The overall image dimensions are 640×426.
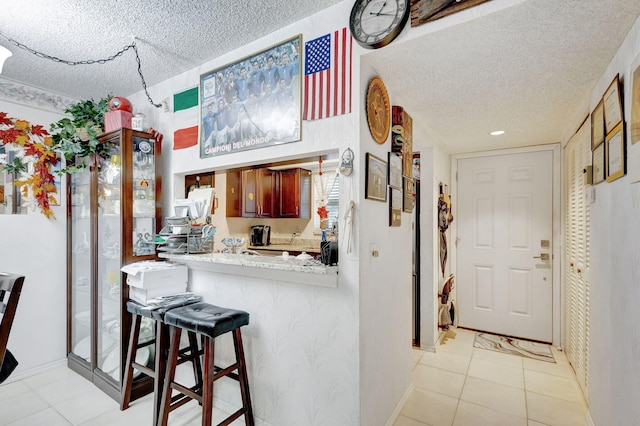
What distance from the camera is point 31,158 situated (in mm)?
2789

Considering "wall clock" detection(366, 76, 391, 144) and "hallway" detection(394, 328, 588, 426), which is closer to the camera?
"wall clock" detection(366, 76, 391, 144)

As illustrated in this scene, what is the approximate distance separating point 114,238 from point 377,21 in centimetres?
249

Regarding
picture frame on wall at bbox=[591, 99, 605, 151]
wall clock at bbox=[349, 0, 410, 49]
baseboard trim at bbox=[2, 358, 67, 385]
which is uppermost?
wall clock at bbox=[349, 0, 410, 49]

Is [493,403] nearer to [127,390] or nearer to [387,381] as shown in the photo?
[387,381]

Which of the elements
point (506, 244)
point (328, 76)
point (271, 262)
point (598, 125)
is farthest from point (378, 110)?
point (506, 244)

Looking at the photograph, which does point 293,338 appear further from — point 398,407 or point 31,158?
point 31,158

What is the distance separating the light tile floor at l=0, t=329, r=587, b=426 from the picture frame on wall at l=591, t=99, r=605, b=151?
6.10 feet

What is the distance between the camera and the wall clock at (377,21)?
1563 mm

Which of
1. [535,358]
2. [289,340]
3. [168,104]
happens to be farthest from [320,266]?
[535,358]

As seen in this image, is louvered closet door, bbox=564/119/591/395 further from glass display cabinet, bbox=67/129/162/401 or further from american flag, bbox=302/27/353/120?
glass display cabinet, bbox=67/129/162/401

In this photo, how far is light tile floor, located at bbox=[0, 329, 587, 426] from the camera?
7.13 feet

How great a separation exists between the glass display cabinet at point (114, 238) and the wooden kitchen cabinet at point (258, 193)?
2185mm

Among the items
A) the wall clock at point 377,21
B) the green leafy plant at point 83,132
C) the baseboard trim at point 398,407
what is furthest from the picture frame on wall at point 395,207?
the green leafy plant at point 83,132

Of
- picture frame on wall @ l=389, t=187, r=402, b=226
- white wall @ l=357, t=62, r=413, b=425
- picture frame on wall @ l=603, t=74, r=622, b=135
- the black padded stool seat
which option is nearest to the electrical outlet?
white wall @ l=357, t=62, r=413, b=425
